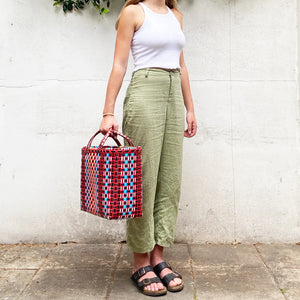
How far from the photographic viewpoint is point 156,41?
264cm

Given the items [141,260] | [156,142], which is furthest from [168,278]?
[156,142]

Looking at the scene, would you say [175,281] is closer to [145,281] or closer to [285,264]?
[145,281]

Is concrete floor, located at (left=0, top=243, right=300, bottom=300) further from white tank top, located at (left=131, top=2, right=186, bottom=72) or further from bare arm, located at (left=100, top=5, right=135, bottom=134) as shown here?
white tank top, located at (left=131, top=2, right=186, bottom=72)

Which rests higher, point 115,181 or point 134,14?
point 134,14

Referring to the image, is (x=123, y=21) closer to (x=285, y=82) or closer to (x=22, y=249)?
(x=285, y=82)

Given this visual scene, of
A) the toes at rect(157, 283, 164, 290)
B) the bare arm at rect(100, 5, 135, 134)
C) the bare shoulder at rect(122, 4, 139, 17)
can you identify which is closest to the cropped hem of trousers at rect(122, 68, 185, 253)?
the bare arm at rect(100, 5, 135, 134)

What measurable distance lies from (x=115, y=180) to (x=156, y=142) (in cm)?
45

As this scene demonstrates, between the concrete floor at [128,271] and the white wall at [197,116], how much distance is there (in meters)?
0.19

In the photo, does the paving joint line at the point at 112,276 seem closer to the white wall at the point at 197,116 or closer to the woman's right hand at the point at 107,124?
the white wall at the point at 197,116

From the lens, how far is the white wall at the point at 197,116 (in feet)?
12.1

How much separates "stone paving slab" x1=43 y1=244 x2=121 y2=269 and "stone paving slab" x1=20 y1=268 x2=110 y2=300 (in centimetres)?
11

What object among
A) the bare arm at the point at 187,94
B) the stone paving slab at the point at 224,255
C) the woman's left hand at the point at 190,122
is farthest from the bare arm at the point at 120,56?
the stone paving slab at the point at 224,255

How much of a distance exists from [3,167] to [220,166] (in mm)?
1916

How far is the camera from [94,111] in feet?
12.3
